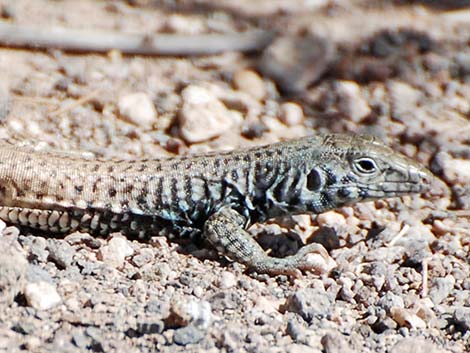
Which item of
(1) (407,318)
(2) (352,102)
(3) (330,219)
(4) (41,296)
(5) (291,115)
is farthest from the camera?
(2) (352,102)

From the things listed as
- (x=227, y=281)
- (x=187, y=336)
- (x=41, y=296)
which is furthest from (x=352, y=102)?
(x=41, y=296)

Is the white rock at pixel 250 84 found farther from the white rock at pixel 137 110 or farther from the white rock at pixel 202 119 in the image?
the white rock at pixel 137 110

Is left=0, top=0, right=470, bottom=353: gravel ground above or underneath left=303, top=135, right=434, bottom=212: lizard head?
underneath

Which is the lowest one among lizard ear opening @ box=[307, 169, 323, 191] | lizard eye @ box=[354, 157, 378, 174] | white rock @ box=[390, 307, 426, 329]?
white rock @ box=[390, 307, 426, 329]

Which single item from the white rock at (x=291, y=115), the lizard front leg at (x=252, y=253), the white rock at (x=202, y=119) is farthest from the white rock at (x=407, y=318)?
the white rock at (x=291, y=115)

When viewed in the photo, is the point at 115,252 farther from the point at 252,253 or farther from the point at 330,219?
the point at 330,219

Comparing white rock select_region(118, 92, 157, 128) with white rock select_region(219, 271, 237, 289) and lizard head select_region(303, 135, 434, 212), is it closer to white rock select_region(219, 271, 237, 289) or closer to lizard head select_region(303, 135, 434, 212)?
lizard head select_region(303, 135, 434, 212)

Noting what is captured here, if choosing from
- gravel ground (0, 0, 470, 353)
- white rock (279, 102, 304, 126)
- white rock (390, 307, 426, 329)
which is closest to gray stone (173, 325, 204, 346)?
gravel ground (0, 0, 470, 353)
